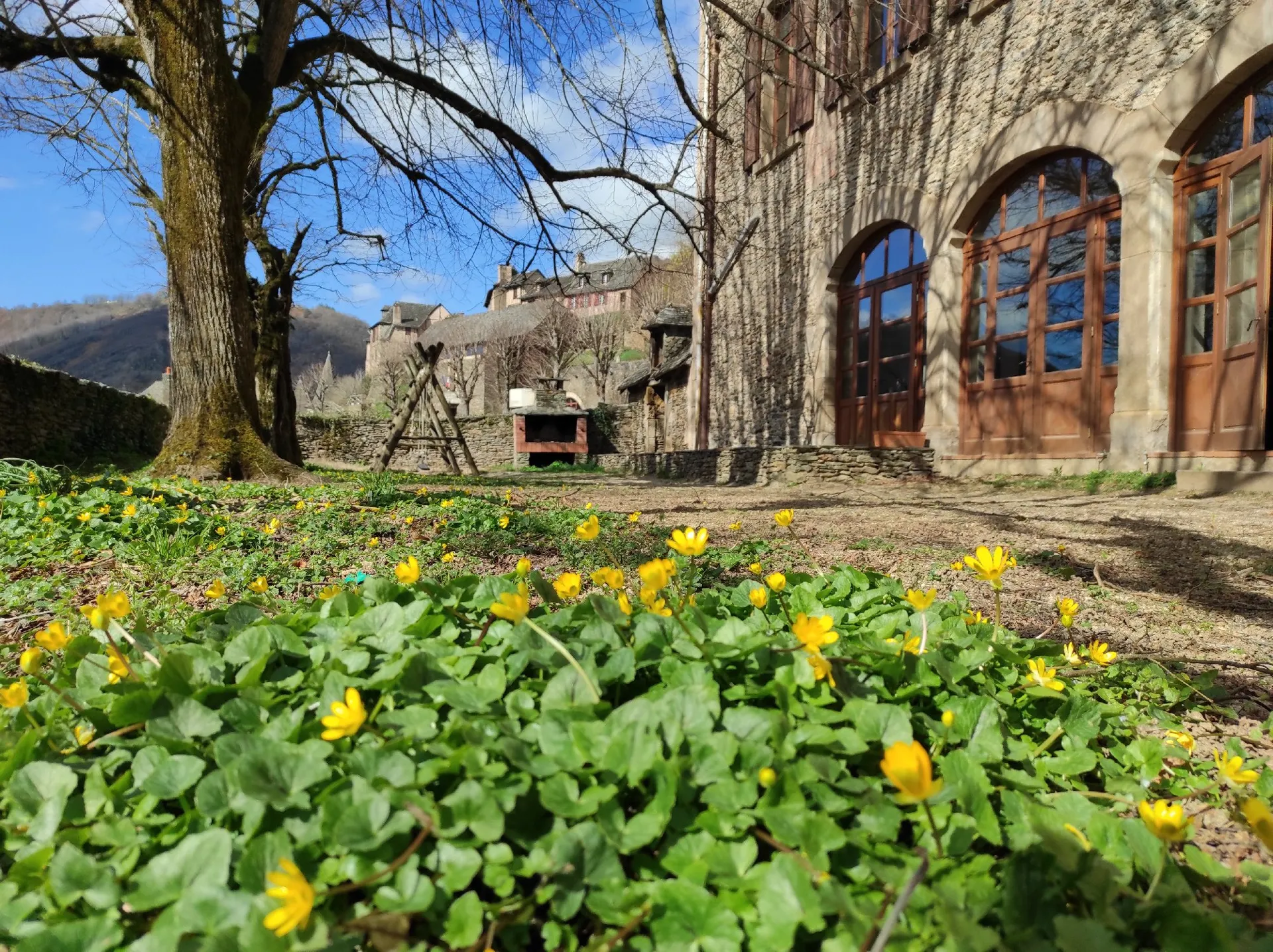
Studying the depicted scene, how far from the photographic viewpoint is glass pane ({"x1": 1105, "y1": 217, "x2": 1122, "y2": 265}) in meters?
6.28

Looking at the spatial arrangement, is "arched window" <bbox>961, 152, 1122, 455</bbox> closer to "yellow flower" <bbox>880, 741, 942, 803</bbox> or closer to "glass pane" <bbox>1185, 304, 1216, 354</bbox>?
"glass pane" <bbox>1185, 304, 1216, 354</bbox>

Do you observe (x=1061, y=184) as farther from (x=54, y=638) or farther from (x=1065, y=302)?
(x=54, y=638)

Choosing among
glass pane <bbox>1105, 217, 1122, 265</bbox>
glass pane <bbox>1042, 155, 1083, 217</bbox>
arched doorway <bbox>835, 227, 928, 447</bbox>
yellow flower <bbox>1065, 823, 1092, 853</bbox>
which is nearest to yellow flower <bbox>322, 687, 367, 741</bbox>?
yellow flower <bbox>1065, 823, 1092, 853</bbox>

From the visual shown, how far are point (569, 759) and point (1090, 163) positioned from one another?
7895 millimetres

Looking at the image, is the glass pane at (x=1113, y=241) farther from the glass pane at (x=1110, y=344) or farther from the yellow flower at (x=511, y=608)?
the yellow flower at (x=511, y=608)

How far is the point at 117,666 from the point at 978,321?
8.41m

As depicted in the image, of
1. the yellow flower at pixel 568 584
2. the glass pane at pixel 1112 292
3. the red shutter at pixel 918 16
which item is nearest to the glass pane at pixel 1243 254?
the glass pane at pixel 1112 292

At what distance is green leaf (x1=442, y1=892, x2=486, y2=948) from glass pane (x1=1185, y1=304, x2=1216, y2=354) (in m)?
6.98

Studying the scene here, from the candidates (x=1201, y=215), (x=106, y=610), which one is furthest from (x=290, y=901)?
(x=1201, y=215)

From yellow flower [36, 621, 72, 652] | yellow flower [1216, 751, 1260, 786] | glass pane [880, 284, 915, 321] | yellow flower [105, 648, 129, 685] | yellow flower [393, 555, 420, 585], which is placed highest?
glass pane [880, 284, 915, 321]

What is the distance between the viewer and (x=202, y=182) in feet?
19.8

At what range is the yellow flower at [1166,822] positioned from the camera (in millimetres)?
789

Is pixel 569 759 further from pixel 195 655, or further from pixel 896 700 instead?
pixel 195 655

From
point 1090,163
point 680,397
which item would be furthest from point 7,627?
point 680,397
